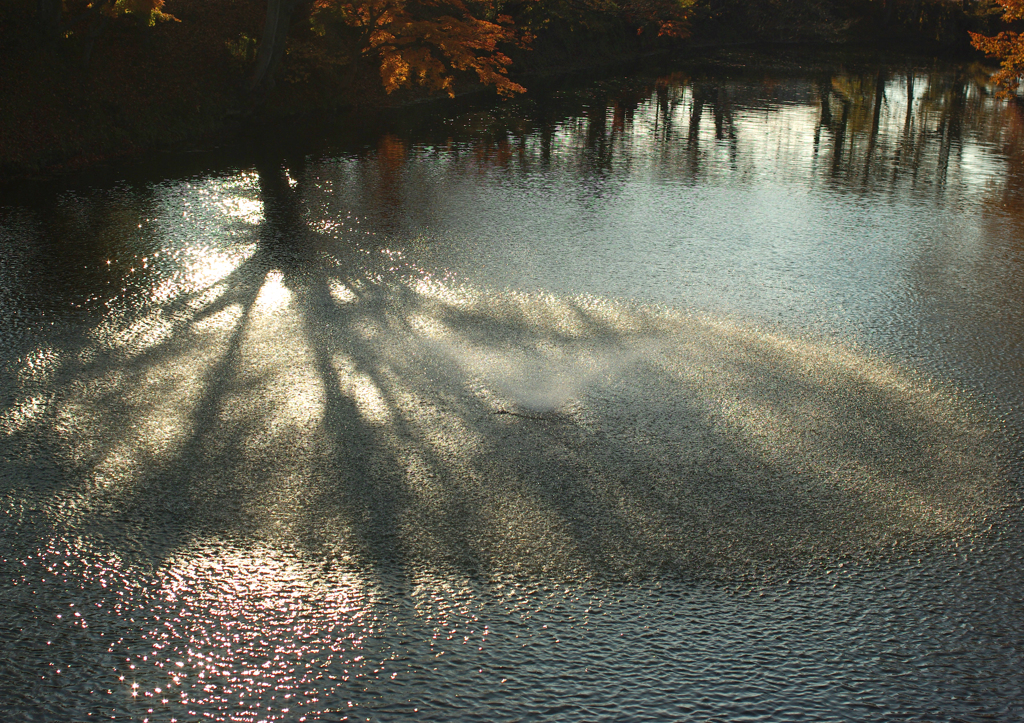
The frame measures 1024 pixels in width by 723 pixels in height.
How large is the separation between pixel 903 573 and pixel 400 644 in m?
3.05

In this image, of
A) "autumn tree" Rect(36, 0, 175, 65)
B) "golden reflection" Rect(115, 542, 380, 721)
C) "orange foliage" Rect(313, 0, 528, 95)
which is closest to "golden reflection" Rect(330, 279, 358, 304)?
"golden reflection" Rect(115, 542, 380, 721)

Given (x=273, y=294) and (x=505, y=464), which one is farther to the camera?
(x=273, y=294)

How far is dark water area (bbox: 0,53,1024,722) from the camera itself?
4289 mm

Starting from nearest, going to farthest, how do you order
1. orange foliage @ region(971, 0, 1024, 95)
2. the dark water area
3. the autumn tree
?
the dark water area < the autumn tree < orange foliage @ region(971, 0, 1024, 95)

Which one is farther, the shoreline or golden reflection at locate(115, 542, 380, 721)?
the shoreline

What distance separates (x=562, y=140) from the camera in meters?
22.2

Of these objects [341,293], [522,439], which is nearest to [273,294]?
[341,293]

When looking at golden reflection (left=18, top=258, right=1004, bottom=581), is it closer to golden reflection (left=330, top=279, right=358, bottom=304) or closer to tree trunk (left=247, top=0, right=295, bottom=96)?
golden reflection (left=330, top=279, right=358, bottom=304)

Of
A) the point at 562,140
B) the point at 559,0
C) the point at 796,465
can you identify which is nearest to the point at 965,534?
the point at 796,465

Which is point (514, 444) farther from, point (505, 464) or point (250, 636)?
point (250, 636)

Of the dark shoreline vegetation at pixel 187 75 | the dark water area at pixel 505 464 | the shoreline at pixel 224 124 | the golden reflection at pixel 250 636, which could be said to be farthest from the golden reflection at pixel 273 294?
the dark shoreline vegetation at pixel 187 75

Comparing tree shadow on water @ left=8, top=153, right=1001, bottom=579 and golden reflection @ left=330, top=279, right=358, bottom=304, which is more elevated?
golden reflection @ left=330, top=279, right=358, bottom=304

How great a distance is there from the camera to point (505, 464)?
Result: 6.28 metres

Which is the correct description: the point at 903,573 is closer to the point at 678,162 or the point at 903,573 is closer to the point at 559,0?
the point at 678,162
